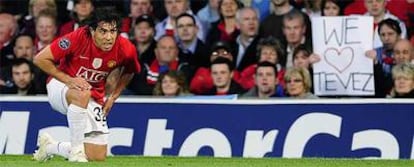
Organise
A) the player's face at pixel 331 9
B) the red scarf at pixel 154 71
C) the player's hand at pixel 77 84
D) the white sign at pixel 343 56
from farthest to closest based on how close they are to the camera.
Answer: the red scarf at pixel 154 71 < the player's face at pixel 331 9 < the white sign at pixel 343 56 < the player's hand at pixel 77 84

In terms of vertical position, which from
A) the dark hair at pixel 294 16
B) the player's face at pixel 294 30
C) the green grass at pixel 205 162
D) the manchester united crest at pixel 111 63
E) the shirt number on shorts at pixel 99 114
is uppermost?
the dark hair at pixel 294 16

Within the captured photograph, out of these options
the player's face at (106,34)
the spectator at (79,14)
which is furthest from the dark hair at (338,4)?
the player's face at (106,34)

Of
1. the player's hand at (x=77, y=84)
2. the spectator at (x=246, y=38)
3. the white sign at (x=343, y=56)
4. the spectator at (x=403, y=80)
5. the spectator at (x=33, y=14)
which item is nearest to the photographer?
the player's hand at (x=77, y=84)

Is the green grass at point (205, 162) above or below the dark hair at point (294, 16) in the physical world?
below

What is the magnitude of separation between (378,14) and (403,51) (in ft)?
2.41

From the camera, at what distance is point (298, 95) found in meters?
15.4

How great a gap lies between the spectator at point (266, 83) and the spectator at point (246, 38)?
1.68 feet

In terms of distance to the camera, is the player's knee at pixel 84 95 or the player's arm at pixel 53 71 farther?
the player's arm at pixel 53 71

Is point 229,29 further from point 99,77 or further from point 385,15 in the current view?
point 99,77

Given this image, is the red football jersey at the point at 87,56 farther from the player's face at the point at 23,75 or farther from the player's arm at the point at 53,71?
the player's face at the point at 23,75

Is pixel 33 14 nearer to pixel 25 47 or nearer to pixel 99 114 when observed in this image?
pixel 25 47

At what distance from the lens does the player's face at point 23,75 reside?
1619cm

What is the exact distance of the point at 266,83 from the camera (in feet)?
50.8

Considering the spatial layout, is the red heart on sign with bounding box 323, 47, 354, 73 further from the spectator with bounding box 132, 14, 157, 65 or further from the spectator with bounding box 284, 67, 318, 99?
the spectator with bounding box 132, 14, 157, 65
